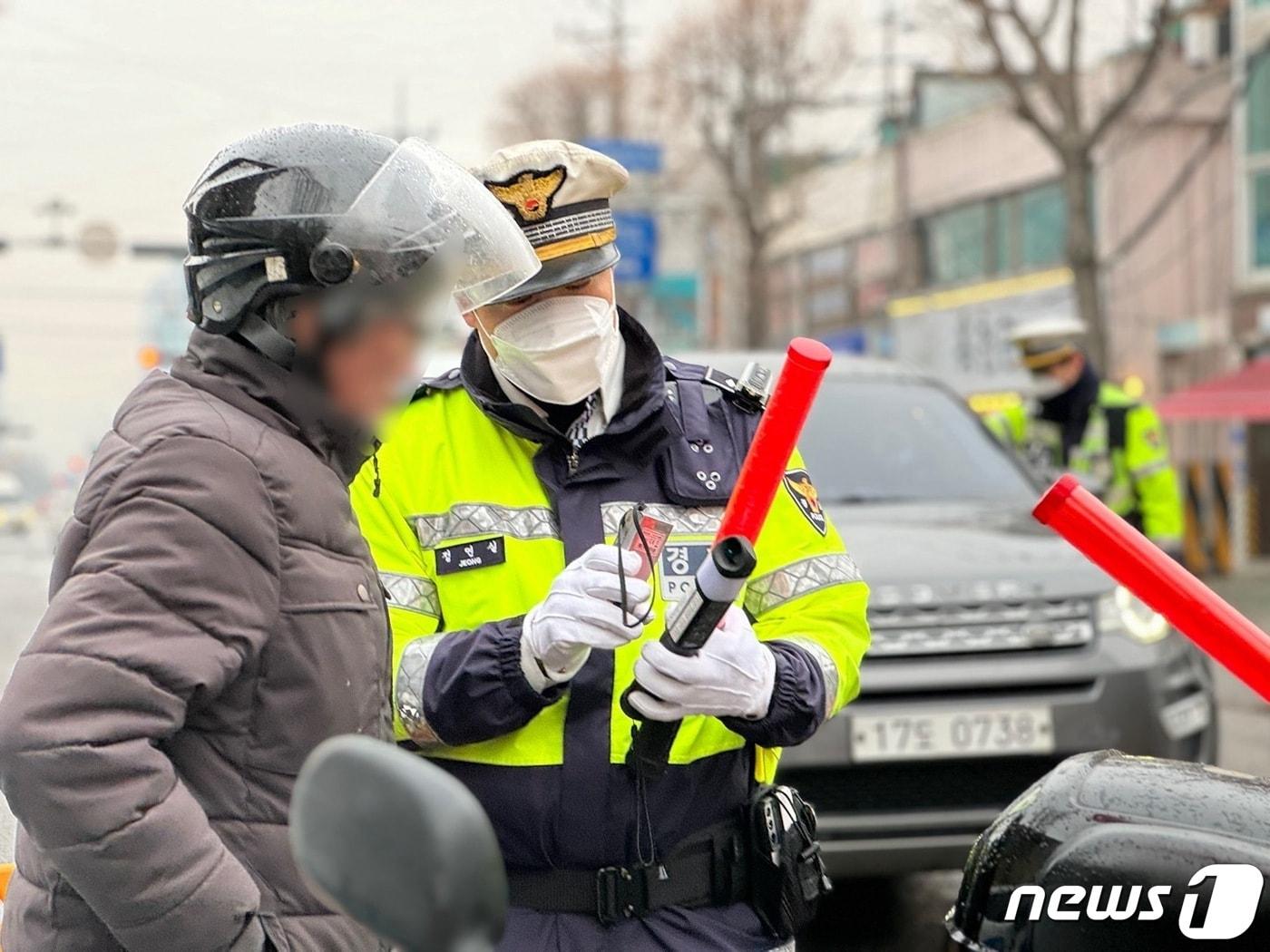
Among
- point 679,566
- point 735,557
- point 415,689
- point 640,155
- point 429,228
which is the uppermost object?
point 429,228

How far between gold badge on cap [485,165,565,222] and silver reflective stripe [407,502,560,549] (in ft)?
1.38

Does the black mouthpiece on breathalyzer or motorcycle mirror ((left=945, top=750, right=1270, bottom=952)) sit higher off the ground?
the black mouthpiece on breathalyzer

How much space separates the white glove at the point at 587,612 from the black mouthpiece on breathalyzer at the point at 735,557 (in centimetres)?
19

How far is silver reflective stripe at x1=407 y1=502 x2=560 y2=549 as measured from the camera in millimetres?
2404

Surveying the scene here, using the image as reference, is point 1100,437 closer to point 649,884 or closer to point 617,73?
point 649,884

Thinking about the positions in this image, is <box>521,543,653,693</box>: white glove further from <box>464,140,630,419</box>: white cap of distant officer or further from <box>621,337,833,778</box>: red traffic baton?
<box>464,140,630,419</box>: white cap of distant officer

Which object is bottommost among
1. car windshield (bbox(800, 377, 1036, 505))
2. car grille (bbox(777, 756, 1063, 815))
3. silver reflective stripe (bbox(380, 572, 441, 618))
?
car grille (bbox(777, 756, 1063, 815))

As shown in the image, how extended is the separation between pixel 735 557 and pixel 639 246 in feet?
112

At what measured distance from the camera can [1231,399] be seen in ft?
64.4

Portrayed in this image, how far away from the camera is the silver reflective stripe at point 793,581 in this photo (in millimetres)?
2484

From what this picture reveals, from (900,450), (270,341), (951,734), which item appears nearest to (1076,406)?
(900,450)

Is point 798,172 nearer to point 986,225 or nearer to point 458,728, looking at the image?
point 986,225

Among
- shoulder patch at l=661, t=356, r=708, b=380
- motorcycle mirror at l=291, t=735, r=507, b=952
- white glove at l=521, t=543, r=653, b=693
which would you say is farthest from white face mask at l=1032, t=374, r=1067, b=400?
motorcycle mirror at l=291, t=735, r=507, b=952

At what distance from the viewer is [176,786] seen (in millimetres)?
1634
